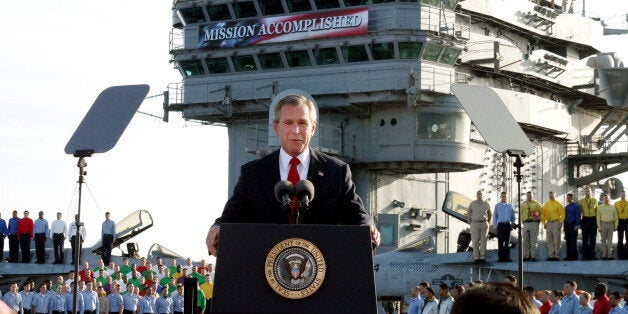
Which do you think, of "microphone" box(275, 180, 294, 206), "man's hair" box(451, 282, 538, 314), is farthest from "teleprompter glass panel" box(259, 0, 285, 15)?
"man's hair" box(451, 282, 538, 314)

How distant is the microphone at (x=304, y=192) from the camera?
17.0 ft

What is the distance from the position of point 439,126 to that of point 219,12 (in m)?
7.73

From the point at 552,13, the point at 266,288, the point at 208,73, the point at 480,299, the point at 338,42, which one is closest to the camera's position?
the point at 480,299

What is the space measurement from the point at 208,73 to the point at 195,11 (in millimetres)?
2008

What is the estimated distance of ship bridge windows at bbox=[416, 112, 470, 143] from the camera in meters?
33.0

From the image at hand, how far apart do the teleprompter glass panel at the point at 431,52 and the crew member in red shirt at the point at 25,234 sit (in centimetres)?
1226

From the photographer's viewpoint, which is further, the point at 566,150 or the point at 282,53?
the point at 566,150

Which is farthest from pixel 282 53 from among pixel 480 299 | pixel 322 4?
pixel 480 299

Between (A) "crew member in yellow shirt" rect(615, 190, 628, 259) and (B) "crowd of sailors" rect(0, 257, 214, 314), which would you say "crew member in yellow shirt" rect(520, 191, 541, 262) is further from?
(B) "crowd of sailors" rect(0, 257, 214, 314)

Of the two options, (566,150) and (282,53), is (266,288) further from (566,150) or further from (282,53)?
(566,150)

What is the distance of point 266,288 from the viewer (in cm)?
491

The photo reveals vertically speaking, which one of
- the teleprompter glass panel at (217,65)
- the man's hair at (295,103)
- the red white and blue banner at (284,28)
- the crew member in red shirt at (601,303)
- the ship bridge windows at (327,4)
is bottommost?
the crew member in red shirt at (601,303)

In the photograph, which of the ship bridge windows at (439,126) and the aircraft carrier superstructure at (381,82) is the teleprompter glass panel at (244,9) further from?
the ship bridge windows at (439,126)

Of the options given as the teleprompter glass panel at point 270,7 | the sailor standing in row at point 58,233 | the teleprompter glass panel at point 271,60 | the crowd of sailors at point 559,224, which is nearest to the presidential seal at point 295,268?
the crowd of sailors at point 559,224
